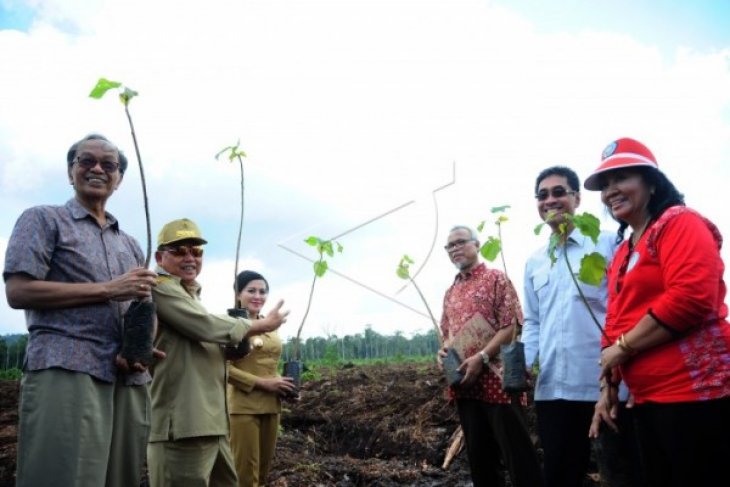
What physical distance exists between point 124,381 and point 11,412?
801 centimetres

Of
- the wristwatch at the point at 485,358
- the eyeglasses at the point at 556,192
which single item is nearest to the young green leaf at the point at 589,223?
the eyeglasses at the point at 556,192

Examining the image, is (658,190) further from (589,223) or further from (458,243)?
(458,243)

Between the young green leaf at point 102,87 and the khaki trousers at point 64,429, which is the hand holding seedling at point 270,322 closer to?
the khaki trousers at point 64,429

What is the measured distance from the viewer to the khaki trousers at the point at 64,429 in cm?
211

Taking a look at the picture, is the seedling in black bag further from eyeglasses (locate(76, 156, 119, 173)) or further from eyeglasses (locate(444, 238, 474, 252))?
eyeglasses (locate(76, 156, 119, 173))

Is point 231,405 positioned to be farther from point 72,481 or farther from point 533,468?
point 533,468

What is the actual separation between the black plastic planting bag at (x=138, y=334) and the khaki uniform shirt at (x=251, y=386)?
143 cm

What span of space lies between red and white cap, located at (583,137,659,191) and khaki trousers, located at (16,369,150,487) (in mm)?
2189

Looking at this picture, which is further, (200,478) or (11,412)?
(11,412)

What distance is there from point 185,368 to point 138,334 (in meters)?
0.57

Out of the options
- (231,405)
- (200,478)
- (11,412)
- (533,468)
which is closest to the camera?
(200,478)

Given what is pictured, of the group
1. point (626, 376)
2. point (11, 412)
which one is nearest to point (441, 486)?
point (626, 376)

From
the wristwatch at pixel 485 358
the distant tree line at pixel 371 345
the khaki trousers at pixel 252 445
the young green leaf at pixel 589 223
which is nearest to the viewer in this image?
the young green leaf at pixel 589 223

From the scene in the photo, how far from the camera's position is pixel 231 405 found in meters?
3.71
